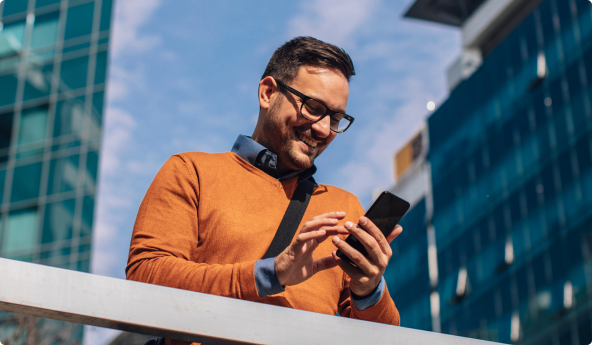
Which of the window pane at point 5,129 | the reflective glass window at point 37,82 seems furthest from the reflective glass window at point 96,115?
the window pane at point 5,129

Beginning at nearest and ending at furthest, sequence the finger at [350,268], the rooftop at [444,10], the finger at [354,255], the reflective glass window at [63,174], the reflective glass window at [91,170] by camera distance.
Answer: the finger at [354,255] → the finger at [350,268] → the reflective glass window at [63,174] → the reflective glass window at [91,170] → the rooftop at [444,10]

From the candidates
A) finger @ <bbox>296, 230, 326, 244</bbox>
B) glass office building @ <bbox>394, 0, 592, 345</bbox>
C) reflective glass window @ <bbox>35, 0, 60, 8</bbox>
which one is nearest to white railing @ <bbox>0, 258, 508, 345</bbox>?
finger @ <bbox>296, 230, 326, 244</bbox>

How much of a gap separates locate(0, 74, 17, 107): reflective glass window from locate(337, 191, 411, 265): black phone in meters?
20.5

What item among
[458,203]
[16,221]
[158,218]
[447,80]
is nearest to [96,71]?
[16,221]

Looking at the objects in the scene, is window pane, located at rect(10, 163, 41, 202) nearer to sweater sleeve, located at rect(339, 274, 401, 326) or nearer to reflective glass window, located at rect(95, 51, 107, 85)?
reflective glass window, located at rect(95, 51, 107, 85)

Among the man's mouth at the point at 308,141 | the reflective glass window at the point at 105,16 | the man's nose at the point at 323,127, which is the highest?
the reflective glass window at the point at 105,16

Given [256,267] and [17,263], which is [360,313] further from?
[17,263]

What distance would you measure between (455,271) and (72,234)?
27851mm

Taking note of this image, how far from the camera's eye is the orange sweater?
7.28 ft

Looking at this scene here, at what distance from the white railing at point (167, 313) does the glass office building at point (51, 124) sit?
17.9 meters

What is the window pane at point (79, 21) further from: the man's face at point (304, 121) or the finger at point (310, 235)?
the finger at point (310, 235)

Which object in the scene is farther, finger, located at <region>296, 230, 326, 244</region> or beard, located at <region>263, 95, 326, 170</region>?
beard, located at <region>263, 95, 326, 170</region>

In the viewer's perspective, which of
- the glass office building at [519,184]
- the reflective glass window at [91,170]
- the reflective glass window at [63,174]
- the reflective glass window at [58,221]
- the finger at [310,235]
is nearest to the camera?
the finger at [310,235]

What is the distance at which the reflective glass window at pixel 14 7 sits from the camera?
21281mm
